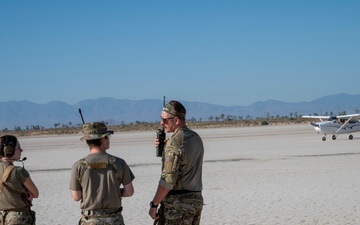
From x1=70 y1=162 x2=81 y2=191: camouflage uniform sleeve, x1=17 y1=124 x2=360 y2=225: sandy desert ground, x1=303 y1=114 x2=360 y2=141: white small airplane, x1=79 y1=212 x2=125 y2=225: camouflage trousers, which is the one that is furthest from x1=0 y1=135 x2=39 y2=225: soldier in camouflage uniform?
x1=303 y1=114 x2=360 y2=141: white small airplane

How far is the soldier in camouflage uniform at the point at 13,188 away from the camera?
5547mm

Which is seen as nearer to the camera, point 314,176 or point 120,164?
point 120,164

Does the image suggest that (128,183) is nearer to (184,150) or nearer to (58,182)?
(184,150)

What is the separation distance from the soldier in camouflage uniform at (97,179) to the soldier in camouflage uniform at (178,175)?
1.21ft

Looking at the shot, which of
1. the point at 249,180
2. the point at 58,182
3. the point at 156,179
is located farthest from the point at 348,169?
the point at 58,182

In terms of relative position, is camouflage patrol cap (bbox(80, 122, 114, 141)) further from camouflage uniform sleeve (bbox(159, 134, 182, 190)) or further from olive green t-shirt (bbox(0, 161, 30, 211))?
olive green t-shirt (bbox(0, 161, 30, 211))

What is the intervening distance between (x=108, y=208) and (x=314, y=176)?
12225 mm

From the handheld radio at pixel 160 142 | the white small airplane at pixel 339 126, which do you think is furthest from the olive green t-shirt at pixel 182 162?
the white small airplane at pixel 339 126

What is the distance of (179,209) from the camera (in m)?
5.46

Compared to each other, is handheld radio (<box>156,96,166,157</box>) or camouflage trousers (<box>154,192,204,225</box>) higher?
handheld radio (<box>156,96,166,157</box>)

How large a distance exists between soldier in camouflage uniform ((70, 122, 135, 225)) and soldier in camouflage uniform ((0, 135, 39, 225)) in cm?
58

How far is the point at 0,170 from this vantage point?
561 centimetres

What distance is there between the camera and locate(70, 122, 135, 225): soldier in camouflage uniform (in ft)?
17.3

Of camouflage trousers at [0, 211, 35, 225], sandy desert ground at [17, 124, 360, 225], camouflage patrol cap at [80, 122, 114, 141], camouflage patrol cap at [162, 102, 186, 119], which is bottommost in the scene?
sandy desert ground at [17, 124, 360, 225]
